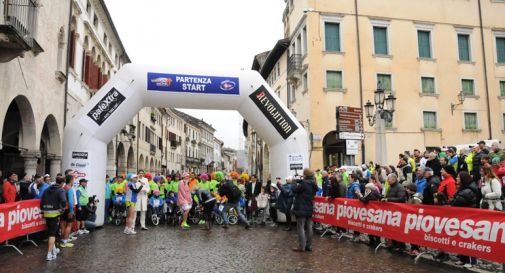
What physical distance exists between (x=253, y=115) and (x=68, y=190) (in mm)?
7145

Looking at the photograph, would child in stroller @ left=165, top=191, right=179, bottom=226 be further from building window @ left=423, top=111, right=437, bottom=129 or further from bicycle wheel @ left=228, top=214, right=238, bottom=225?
building window @ left=423, top=111, right=437, bottom=129

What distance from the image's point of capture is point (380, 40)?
28.7 meters

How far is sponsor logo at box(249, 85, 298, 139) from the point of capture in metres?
14.8

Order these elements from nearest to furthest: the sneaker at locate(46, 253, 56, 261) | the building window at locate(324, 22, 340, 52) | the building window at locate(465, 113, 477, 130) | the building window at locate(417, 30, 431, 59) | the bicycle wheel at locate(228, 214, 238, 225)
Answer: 1. the sneaker at locate(46, 253, 56, 261)
2. the bicycle wheel at locate(228, 214, 238, 225)
3. the building window at locate(324, 22, 340, 52)
4. the building window at locate(465, 113, 477, 130)
5. the building window at locate(417, 30, 431, 59)

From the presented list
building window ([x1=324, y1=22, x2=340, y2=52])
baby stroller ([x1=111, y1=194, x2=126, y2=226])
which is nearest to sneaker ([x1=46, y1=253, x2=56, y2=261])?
baby stroller ([x1=111, y1=194, x2=126, y2=226])

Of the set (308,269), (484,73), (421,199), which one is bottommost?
(308,269)

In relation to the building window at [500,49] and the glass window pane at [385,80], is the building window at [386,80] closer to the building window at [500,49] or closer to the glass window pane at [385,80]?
the glass window pane at [385,80]

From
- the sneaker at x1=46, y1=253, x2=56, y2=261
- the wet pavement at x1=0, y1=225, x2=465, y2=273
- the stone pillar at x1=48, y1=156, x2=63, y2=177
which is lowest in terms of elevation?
the wet pavement at x1=0, y1=225, x2=465, y2=273

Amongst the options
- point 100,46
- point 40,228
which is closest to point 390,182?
point 40,228

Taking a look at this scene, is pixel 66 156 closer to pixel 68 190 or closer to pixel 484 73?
pixel 68 190

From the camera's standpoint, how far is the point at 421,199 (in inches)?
378

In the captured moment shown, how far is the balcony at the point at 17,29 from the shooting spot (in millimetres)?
10547

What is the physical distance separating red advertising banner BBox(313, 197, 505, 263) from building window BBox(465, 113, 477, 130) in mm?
21866

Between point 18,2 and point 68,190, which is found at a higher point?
point 18,2
